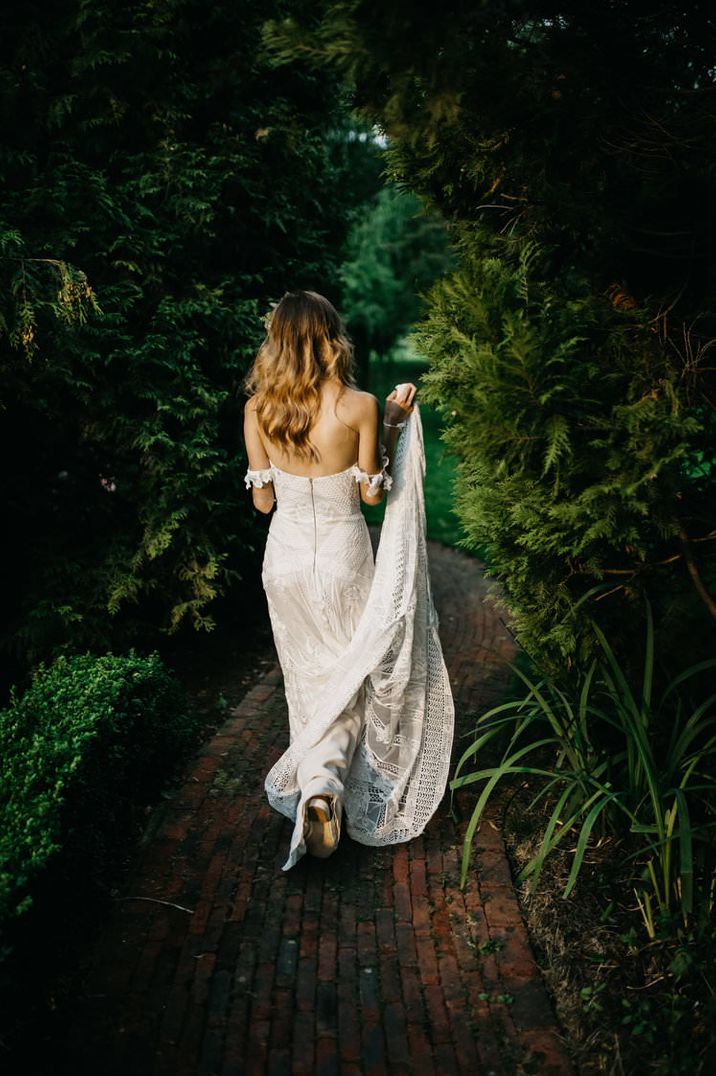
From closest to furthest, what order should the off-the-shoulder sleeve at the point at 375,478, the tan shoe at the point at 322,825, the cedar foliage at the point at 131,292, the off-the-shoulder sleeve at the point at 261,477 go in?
the tan shoe at the point at 322,825
the off-the-shoulder sleeve at the point at 375,478
the off-the-shoulder sleeve at the point at 261,477
the cedar foliage at the point at 131,292

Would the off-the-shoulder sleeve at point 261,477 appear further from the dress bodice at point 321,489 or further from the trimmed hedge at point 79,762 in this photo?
the trimmed hedge at point 79,762

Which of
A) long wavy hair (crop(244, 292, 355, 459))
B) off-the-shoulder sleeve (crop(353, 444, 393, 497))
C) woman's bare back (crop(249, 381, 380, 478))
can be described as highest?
A: long wavy hair (crop(244, 292, 355, 459))

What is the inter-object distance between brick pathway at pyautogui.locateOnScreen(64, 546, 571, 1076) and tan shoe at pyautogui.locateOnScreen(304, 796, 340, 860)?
128mm

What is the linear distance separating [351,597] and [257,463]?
2.66 ft

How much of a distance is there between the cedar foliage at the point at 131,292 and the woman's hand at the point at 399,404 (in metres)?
1.88

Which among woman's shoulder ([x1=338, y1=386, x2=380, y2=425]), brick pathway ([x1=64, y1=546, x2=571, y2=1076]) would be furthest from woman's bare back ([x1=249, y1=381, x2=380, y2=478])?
brick pathway ([x1=64, y1=546, x2=571, y2=1076])

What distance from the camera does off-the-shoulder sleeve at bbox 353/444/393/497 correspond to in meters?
3.76

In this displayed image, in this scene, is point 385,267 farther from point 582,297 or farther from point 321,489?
point 582,297

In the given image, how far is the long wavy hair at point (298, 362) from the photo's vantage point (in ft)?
11.6

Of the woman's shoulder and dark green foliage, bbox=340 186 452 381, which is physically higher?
the woman's shoulder

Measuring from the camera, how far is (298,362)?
3.53m

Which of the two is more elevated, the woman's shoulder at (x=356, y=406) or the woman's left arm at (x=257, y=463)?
the woman's shoulder at (x=356, y=406)

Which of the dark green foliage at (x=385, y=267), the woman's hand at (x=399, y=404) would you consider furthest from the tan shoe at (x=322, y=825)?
the dark green foliage at (x=385, y=267)

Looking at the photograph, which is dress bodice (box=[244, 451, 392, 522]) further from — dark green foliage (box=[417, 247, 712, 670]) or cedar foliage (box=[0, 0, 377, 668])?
cedar foliage (box=[0, 0, 377, 668])
